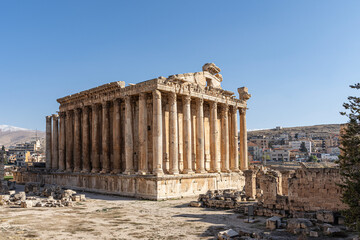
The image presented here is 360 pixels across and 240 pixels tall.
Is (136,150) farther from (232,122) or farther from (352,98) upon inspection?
(352,98)

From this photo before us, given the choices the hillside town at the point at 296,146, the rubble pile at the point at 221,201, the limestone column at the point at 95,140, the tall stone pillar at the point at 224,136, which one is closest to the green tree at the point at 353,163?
the rubble pile at the point at 221,201

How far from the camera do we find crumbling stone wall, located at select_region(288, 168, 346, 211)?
1635cm

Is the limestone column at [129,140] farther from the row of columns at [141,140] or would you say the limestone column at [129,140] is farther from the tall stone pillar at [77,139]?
the tall stone pillar at [77,139]

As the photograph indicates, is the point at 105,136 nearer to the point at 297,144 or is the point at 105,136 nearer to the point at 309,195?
the point at 309,195

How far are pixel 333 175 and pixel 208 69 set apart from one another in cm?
1884

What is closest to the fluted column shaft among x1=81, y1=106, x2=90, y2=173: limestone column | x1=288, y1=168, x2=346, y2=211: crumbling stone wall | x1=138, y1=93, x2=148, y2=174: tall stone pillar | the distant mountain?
x1=138, y1=93, x2=148, y2=174: tall stone pillar

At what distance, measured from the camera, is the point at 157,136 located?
2556cm

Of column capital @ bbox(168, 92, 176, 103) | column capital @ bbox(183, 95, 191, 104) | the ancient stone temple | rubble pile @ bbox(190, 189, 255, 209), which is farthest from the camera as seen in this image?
column capital @ bbox(183, 95, 191, 104)

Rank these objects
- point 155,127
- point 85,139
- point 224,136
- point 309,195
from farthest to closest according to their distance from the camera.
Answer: point 85,139
point 224,136
point 155,127
point 309,195

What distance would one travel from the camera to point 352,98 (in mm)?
11156

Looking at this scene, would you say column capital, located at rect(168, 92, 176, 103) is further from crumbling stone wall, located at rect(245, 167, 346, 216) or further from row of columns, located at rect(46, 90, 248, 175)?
crumbling stone wall, located at rect(245, 167, 346, 216)

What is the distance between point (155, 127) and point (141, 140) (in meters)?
1.91

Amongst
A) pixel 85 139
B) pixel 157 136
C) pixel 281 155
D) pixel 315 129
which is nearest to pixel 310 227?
pixel 157 136

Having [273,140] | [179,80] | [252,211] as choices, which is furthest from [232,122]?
[273,140]
